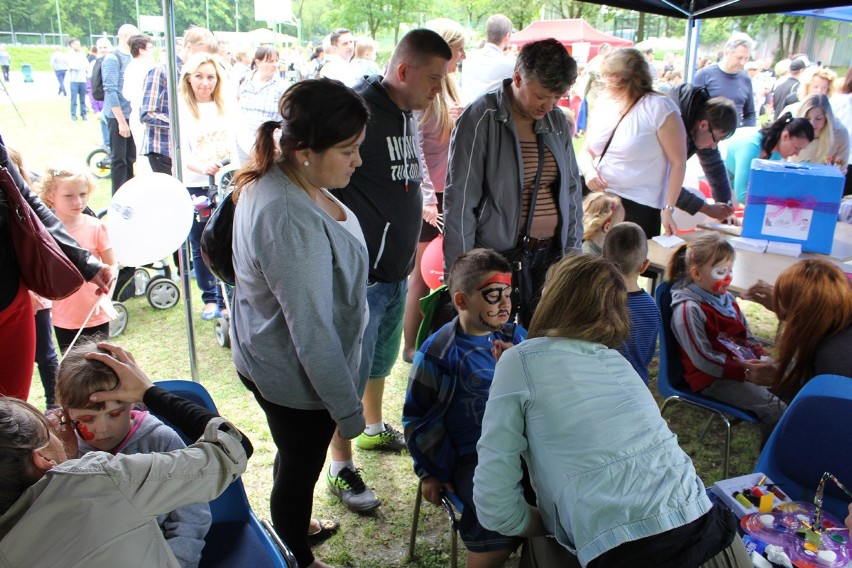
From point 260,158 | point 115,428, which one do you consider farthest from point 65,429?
point 260,158

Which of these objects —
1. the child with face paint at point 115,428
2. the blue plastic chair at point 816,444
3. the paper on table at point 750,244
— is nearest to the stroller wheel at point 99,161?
the paper on table at point 750,244

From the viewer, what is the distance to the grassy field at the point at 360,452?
93.9 inches

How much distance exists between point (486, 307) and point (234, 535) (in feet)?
3.04

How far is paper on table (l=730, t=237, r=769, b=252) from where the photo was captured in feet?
11.5

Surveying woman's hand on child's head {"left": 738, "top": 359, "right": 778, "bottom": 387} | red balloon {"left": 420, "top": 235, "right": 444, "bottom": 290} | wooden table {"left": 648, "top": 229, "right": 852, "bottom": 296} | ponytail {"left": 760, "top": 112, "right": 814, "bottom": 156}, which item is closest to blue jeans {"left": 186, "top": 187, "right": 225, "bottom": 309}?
red balloon {"left": 420, "top": 235, "right": 444, "bottom": 290}

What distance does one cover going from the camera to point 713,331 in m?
2.71

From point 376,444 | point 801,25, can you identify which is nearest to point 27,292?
point 376,444

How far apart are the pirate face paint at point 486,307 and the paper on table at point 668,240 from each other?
179 cm

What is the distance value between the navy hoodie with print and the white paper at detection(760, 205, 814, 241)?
6.91 feet

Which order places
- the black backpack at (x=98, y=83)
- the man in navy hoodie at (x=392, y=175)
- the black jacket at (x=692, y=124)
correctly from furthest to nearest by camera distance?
the black backpack at (x=98, y=83)
the black jacket at (x=692, y=124)
the man in navy hoodie at (x=392, y=175)

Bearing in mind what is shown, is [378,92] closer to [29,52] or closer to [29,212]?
[29,212]

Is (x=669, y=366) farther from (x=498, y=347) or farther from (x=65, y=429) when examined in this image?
(x=65, y=429)

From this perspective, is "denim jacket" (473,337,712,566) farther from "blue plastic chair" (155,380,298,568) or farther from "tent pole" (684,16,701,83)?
"tent pole" (684,16,701,83)

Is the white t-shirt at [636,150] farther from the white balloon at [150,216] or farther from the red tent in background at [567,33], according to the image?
the red tent in background at [567,33]
